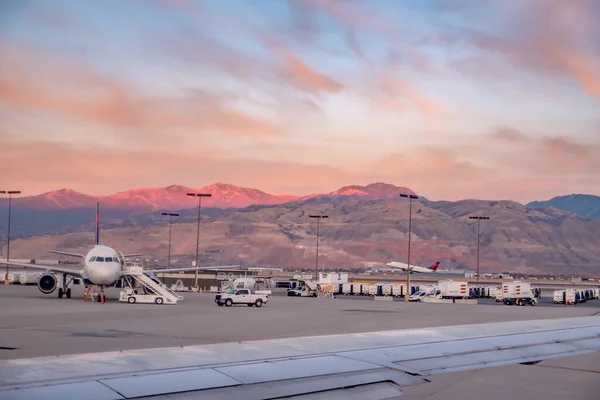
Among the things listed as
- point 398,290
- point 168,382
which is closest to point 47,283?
point 398,290

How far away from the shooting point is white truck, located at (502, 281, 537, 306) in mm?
76438

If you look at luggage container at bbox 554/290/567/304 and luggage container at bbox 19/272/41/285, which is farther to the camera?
luggage container at bbox 19/272/41/285

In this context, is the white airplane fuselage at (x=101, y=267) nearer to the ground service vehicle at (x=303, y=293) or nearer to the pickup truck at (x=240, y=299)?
the pickup truck at (x=240, y=299)

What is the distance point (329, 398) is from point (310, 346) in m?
2.22

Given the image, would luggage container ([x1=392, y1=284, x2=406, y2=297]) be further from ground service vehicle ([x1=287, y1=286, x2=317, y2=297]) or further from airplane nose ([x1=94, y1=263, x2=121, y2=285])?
airplane nose ([x1=94, y1=263, x2=121, y2=285])

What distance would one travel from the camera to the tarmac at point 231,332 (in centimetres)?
1856

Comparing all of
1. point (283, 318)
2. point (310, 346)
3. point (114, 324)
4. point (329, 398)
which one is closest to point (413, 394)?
point (310, 346)

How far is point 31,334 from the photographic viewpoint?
1231 inches

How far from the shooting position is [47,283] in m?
59.2

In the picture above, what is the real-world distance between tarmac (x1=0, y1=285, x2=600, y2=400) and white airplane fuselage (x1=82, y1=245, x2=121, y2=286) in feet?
6.58

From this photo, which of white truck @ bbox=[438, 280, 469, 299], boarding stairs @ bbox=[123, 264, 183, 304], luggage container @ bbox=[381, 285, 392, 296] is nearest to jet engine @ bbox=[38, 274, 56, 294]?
boarding stairs @ bbox=[123, 264, 183, 304]

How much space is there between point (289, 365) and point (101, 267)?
155 feet

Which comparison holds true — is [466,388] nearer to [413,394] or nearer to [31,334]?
[413,394]

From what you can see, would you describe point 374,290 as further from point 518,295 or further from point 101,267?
point 101,267
